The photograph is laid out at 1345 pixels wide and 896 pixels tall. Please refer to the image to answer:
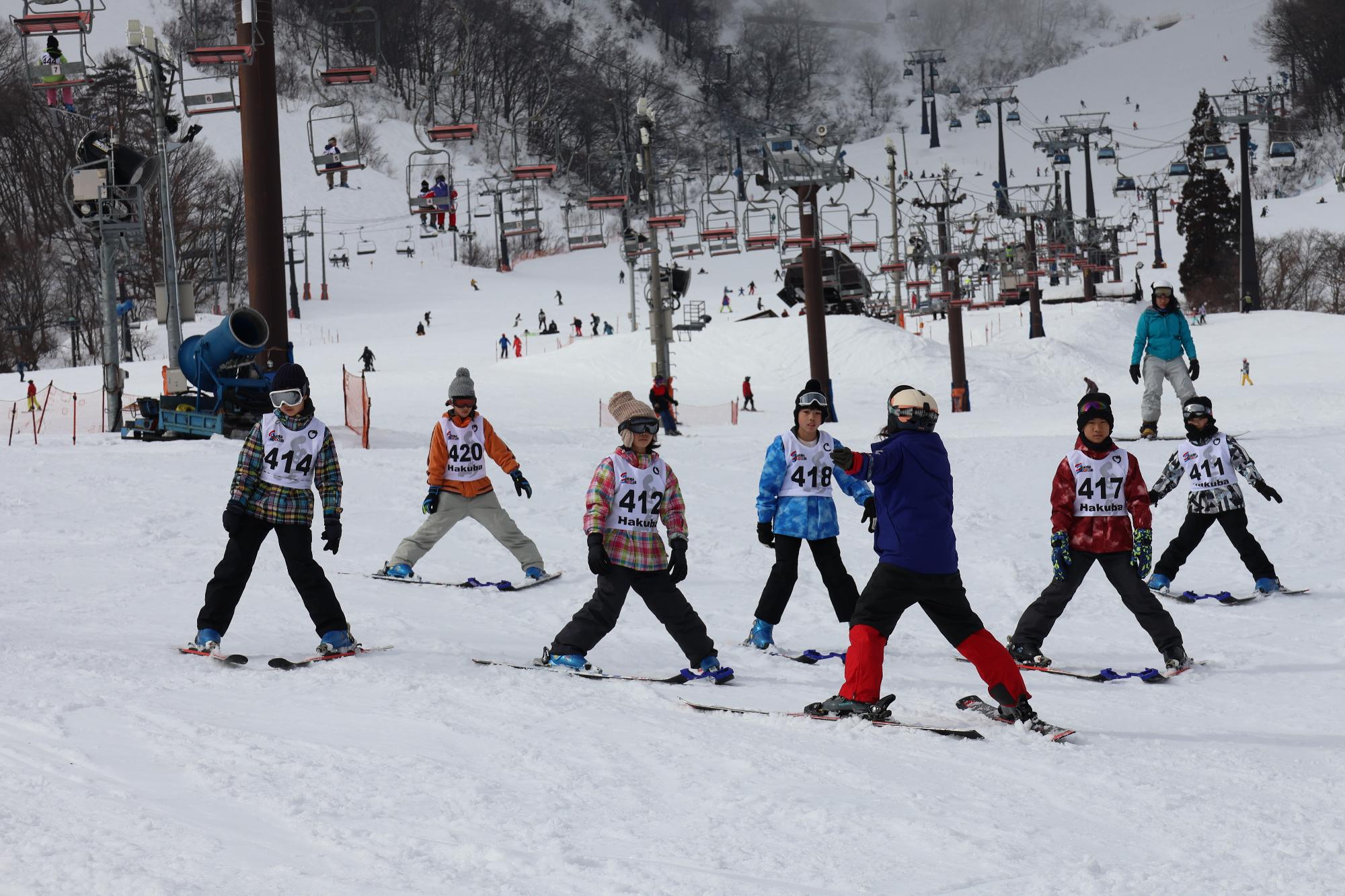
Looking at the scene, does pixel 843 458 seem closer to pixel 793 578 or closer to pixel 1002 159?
pixel 793 578

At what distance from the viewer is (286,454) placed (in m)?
6.78

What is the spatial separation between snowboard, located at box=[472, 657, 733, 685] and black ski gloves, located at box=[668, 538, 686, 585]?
1.59 feet

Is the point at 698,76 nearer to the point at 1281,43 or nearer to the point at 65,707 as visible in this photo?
the point at 1281,43

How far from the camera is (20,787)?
4.16 metres

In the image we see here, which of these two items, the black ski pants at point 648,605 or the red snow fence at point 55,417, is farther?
the red snow fence at point 55,417

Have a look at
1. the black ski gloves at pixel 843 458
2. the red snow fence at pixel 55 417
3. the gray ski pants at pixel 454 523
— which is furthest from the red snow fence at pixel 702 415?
the black ski gloves at pixel 843 458

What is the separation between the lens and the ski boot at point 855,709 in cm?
562

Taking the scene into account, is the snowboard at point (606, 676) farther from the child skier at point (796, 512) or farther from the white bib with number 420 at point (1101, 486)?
the white bib with number 420 at point (1101, 486)

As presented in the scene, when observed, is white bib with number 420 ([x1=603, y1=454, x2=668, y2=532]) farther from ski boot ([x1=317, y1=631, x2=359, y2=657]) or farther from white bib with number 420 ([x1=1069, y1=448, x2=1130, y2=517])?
white bib with number 420 ([x1=1069, y1=448, x2=1130, y2=517])

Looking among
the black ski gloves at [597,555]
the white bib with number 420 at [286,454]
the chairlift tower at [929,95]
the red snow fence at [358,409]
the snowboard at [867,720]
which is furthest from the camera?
the chairlift tower at [929,95]

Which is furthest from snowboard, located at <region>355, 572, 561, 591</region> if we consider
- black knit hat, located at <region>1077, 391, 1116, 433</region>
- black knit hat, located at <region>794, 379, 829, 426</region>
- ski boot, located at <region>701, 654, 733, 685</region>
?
black knit hat, located at <region>1077, 391, 1116, 433</region>

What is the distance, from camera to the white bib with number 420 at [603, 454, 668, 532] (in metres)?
6.48

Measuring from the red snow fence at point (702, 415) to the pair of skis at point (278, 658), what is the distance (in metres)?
19.5

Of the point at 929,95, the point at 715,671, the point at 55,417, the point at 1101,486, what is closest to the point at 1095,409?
the point at 1101,486
